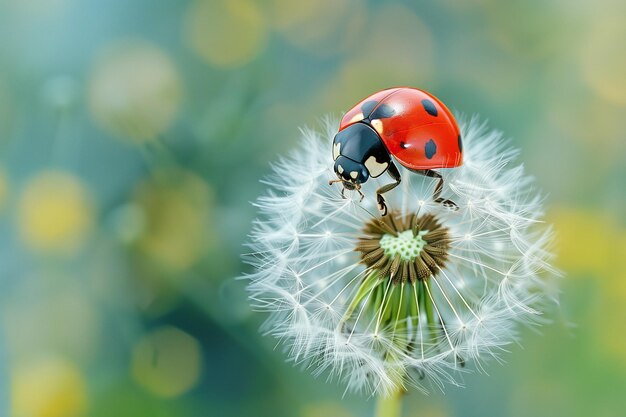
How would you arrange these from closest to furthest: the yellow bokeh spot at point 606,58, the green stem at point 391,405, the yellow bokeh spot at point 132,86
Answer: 1. the green stem at point 391,405
2. the yellow bokeh spot at point 132,86
3. the yellow bokeh spot at point 606,58

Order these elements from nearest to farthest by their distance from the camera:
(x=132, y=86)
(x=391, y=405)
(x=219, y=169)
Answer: (x=391, y=405) → (x=219, y=169) → (x=132, y=86)

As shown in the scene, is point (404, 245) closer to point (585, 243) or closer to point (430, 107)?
point (430, 107)

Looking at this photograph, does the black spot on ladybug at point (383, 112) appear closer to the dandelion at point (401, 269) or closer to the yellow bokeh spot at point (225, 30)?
the dandelion at point (401, 269)

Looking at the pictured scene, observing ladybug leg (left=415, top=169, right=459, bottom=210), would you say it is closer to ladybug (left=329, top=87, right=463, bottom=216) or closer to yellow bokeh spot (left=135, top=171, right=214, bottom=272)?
ladybug (left=329, top=87, right=463, bottom=216)

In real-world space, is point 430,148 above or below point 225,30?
below

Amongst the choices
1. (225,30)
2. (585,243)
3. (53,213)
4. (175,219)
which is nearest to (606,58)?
(585,243)

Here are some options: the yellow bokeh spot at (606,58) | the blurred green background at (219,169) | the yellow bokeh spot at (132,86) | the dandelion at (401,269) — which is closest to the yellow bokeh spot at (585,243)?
the blurred green background at (219,169)

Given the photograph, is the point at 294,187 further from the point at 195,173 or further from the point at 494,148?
the point at 195,173

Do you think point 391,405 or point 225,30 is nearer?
point 391,405
